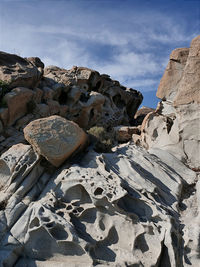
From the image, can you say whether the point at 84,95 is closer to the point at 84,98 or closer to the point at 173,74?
the point at 84,98

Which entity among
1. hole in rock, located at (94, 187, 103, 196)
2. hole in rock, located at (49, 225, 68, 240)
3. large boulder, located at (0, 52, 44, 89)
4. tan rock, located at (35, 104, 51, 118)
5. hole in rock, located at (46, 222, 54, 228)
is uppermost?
large boulder, located at (0, 52, 44, 89)

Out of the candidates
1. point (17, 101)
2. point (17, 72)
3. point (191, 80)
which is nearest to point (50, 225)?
point (191, 80)

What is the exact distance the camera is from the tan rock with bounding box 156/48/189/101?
7.65m

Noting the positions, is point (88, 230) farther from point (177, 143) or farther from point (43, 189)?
point (177, 143)

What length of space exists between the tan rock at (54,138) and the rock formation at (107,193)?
0.07 feet

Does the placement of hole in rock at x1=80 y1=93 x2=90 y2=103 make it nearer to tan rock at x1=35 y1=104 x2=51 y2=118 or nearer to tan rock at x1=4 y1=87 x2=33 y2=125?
tan rock at x1=35 y1=104 x2=51 y2=118

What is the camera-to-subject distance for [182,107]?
6.90 m

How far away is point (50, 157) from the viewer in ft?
17.5

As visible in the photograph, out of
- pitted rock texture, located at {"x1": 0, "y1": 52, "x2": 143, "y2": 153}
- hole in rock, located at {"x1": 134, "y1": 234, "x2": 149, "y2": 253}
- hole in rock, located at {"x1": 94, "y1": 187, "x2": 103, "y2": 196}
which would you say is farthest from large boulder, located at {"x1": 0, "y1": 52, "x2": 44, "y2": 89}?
hole in rock, located at {"x1": 134, "y1": 234, "x2": 149, "y2": 253}

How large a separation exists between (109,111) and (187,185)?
12.0 metres

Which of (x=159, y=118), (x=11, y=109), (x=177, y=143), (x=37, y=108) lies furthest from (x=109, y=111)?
(x=177, y=143)

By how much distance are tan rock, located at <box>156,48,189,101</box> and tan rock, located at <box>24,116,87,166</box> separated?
350 cm

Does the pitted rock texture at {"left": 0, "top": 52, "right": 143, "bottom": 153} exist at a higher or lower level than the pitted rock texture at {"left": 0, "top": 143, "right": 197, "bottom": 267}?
higher

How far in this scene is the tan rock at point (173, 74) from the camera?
7.65 metres
